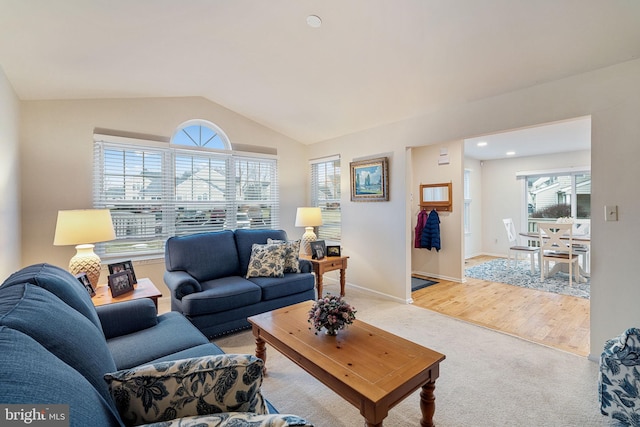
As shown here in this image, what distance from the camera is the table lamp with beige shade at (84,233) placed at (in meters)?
2.38

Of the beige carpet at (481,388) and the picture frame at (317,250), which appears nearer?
the beige carpet at (481,388)

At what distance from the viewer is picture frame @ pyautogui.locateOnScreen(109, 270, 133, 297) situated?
2.39 metres

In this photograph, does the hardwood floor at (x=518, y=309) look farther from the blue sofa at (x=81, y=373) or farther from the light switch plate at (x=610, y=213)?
the blue sofa at (x=81, y=373)

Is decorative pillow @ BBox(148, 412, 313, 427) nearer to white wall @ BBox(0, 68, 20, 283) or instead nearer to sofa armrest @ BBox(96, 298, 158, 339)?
sofa armrest @ BBox(96, 298, 158, 339)

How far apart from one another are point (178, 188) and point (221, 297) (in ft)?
6.38

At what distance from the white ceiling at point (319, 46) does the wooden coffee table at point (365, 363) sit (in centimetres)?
230

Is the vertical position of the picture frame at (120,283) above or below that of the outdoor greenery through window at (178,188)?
below

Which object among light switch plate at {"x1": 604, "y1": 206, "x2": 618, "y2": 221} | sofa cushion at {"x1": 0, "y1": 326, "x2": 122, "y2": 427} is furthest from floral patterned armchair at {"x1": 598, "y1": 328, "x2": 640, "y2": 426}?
sofa cushion at {"x1": 0, "y1": 326, "x2": 122, "y2": 427}

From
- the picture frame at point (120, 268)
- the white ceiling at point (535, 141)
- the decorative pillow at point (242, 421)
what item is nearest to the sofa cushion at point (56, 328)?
the decorative pillow at point (242, 421)

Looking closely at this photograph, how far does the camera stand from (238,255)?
346cm

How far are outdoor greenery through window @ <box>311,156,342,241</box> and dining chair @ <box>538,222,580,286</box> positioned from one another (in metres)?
3.49

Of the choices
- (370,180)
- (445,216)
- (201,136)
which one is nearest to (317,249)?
(370,180)

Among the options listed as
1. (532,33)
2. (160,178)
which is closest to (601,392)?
(532,33)

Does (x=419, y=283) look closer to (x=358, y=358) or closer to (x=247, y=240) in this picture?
(x=247, y=240)
